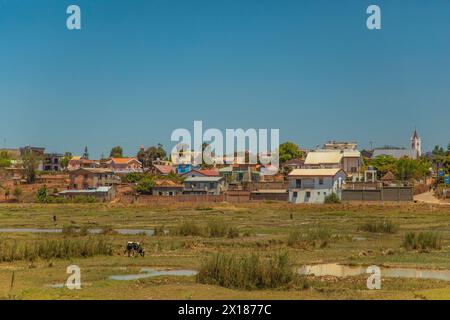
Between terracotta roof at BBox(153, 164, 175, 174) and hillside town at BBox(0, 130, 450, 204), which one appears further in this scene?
terracotta roof at BBox(153, 164, 175, 174)

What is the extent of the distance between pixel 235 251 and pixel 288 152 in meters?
92.7

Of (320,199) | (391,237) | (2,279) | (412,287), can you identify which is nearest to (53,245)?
(2,279)

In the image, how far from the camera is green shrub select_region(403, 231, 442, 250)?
33812 mm

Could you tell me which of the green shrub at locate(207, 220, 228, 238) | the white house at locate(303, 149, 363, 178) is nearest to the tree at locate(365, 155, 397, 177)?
the white house at locate(303, 149, 363, 178)

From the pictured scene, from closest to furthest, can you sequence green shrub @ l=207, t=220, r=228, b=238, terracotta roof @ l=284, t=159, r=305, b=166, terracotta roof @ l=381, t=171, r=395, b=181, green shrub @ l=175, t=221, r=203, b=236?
1. green shrub @ l=207, t=220, r=228, b=238
2. green shrub @ l=175, t=221, r=203, b=236
3. terracotta roof @ l=381, t=171, r=395, b=181
4. terracotta roof @ l=284, t=159, r=305, b=166

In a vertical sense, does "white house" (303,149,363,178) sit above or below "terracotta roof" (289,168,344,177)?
above

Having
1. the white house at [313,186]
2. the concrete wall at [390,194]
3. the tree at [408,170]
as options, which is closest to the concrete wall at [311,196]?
the white house at [313,186]

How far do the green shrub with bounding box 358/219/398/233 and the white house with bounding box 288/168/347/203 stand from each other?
28659 mm

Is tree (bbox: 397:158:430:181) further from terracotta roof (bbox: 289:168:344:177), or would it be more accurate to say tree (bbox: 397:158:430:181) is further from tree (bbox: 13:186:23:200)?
tree (bbox: 13:186:23:200)

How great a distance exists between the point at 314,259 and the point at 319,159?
204 ft

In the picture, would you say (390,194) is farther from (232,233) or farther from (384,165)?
(384,165)

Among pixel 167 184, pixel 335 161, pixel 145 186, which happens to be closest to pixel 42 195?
pixel 145 186

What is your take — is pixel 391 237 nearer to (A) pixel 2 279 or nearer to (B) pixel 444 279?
(B) pixel 444 279
